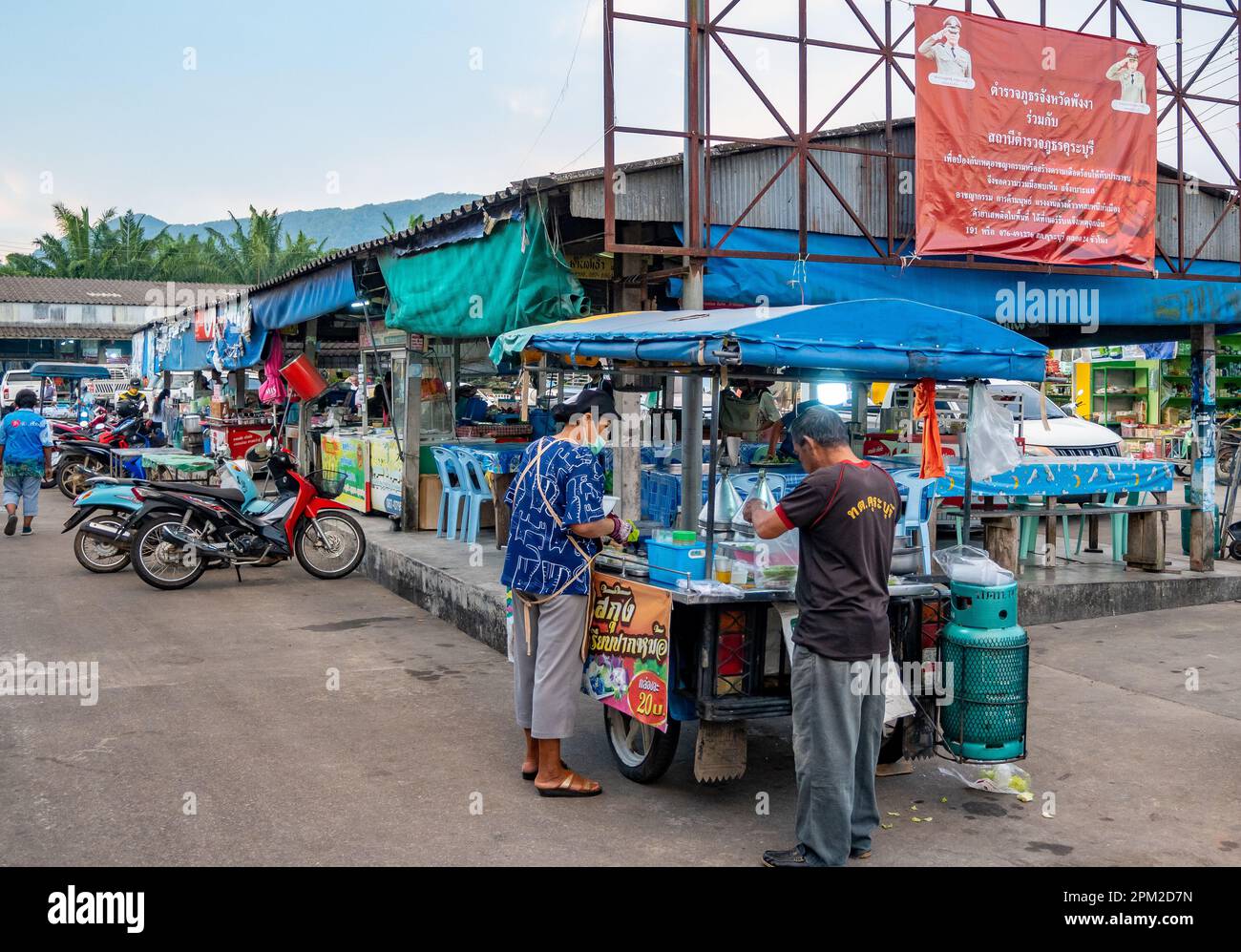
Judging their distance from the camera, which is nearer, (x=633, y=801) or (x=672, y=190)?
(x=633, y=801)

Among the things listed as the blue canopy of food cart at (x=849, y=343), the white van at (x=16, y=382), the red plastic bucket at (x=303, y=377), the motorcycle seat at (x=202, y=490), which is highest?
the white van at (x=16, y=382)

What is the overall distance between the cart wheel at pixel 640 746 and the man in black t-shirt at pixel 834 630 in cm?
93

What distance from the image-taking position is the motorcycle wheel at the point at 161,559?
10.3 metres

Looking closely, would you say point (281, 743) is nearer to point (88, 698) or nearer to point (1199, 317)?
point (88, 698)

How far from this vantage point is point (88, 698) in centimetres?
671

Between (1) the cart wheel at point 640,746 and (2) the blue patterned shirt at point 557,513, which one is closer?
(2) the blue patterned shirt at point 557,513

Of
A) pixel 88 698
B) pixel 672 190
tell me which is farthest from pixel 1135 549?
pixel 88 698

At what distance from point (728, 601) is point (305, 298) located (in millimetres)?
10970

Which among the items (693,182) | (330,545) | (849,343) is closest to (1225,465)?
(693,182)

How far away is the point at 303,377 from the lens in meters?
15.5

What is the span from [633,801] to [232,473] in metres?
7.25

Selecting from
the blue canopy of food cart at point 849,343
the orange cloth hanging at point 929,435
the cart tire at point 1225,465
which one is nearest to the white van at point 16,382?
the cart tire at point 1225,465

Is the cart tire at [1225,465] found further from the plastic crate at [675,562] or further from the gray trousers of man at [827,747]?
the gray trousers of man at [827,747]

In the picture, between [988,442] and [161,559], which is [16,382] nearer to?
[161,559]
